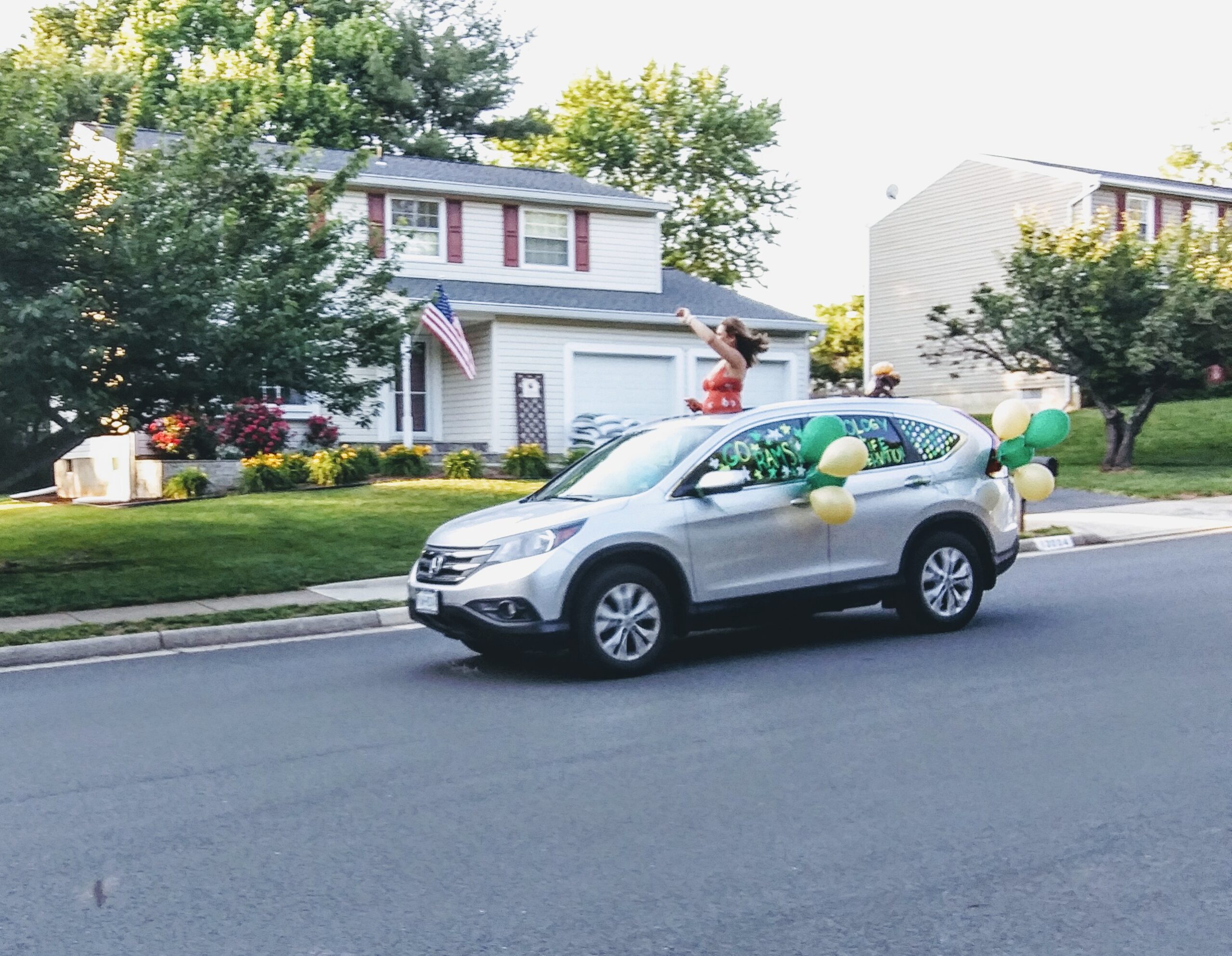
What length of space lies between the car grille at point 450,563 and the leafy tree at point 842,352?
43.6 metres

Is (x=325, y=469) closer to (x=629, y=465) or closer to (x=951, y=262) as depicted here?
(x=629, y=465)

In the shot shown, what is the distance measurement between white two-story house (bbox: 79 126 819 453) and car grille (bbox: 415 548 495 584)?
16.9 meters

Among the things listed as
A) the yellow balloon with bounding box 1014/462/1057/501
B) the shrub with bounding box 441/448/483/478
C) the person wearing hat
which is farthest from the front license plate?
the shrub with bounding box 441/448/483/478

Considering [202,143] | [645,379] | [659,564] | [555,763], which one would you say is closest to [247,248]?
[202,143]

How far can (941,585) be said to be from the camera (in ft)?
32.6

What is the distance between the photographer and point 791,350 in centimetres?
3053

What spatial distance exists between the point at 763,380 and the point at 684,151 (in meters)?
16.8

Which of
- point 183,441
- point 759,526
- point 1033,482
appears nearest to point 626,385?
point 183,441

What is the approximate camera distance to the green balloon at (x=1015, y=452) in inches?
419

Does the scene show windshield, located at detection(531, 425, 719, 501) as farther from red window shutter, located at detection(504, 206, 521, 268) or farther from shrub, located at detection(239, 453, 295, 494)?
red window shutter, located at detection(504, 206, 521, 268)

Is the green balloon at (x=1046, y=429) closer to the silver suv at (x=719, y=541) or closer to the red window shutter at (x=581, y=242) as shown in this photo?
the silver suv at (x=719, y=541)

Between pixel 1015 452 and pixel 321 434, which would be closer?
pixel 1015 452

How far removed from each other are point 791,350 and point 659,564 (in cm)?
2224

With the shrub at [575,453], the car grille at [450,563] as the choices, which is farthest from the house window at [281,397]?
the car grille at [450,563]
